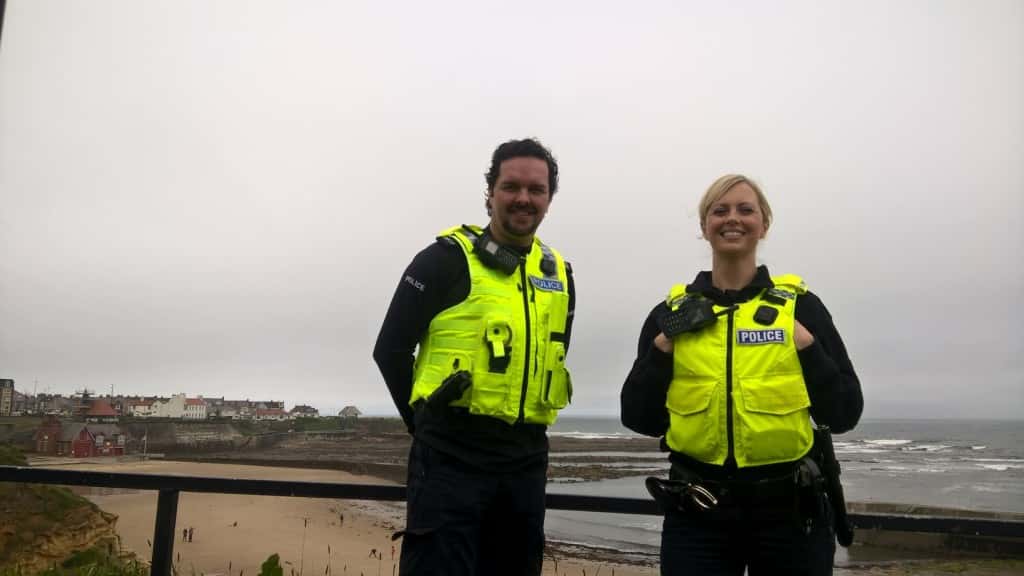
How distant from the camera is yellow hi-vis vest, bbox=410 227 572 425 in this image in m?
2.43

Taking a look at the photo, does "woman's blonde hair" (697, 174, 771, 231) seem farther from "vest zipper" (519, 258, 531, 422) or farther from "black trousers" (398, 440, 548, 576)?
"black trousers" (398, 440, 548, 576)

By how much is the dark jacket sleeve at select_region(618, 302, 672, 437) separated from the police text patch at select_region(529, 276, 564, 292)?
42 centimetres

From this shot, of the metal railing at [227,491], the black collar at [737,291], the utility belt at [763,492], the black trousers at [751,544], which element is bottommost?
the metal railing at [227,491]

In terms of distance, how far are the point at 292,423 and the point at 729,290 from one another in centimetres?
7030

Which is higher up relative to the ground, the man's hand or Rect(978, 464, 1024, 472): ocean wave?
the man's hand

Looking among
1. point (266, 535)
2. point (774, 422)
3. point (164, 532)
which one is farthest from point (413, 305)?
point (266, 535)

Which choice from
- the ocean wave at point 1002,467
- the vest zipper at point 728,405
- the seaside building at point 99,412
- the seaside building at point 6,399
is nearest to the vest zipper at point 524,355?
the vest zipper at point 728,405

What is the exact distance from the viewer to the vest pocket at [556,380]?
8.39 ft

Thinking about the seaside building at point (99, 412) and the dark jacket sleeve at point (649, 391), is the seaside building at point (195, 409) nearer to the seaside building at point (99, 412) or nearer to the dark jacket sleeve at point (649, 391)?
the seaside building at point (99, 412)

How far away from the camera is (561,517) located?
2081 cm

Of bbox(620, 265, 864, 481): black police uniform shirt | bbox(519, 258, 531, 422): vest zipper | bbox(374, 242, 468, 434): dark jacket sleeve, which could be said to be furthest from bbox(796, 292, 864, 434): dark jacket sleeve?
bbox(374, 242, 468, 434): dark jacket sleeve

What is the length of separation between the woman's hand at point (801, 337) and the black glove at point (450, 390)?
113 centimetres

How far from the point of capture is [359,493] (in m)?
3.38

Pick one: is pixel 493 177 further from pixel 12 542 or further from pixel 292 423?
pixel 292 423
